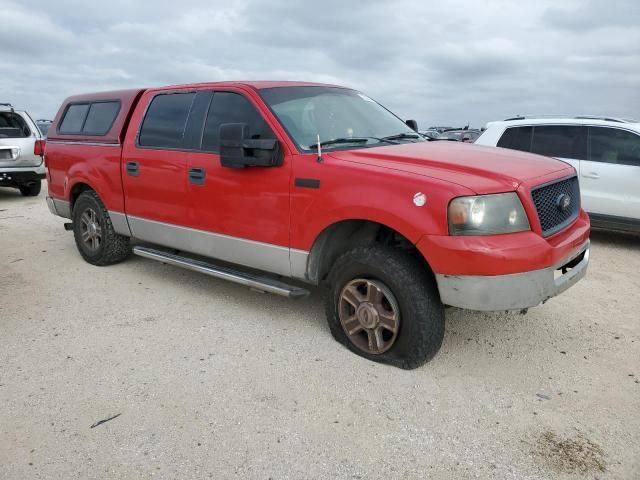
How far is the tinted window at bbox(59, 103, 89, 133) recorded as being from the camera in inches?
232

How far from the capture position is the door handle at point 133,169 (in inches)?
194

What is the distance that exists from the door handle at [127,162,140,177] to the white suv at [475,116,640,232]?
5.16 metres

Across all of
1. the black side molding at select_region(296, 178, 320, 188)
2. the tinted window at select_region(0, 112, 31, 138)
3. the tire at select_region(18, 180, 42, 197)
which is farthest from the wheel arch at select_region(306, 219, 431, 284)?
the tire at select_region(18, 180, 42, 197)

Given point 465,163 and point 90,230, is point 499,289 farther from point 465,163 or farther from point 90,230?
point 90,230

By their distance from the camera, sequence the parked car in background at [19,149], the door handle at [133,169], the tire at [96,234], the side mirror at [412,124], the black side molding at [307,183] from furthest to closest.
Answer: the parked car in background at [19,149] < the tire at [96,234] < the side mirror at [412,124] < the door handle at [133,169] < the black side molding at [307,183]

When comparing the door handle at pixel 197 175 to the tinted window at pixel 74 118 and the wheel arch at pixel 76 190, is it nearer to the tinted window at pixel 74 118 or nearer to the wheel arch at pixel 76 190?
the wheel arch at pixel 76 190

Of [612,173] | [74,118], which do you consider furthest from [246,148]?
[612,173]

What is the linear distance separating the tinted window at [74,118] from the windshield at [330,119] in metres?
2.84

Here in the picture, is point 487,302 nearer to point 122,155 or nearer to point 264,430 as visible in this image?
point 264,430

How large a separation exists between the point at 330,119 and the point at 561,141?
4319 mm

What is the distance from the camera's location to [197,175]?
4.32 m

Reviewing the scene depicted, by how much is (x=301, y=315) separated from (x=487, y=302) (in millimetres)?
1749

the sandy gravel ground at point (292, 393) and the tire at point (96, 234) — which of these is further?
the tire at point (96, 234)

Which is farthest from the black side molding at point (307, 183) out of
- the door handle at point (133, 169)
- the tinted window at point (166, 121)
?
the door handle at point (133, 169)
